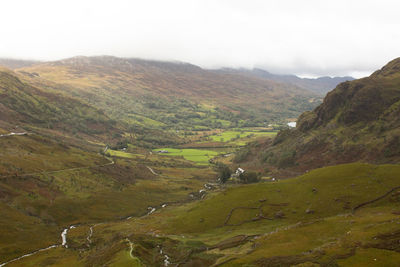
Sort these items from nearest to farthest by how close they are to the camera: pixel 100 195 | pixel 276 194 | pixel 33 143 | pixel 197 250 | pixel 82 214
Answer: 1. pixel 197 250
2. pixel 276 194
3. pixel 82 214
4. pixel 100 195
5. pixel 33 143

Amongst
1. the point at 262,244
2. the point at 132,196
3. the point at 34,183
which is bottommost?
the point at 132,196

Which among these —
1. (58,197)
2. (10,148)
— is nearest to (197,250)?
(58,197)

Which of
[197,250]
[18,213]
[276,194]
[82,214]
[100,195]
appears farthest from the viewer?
[100,195]

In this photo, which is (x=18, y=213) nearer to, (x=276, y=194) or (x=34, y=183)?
(x=34, y=183)

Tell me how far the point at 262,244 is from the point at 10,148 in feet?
526

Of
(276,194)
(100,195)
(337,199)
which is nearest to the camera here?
(337,199)

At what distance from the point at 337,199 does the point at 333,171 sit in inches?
838

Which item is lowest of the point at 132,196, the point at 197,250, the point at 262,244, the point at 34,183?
the point at 132,196

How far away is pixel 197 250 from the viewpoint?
74.0 metres

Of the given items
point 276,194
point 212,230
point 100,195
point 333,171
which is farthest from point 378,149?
point 100,195

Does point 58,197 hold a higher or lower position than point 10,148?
lower

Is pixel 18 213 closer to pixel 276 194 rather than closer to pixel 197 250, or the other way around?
pixel 197 250

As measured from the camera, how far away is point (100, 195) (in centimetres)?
16250

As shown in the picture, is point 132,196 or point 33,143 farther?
point 33,143
